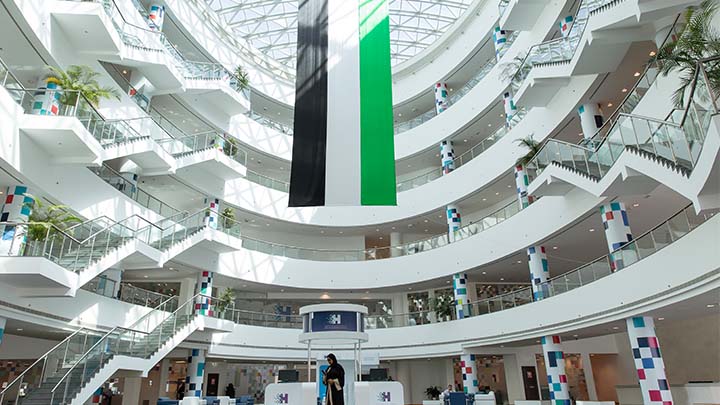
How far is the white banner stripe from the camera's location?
1114cm

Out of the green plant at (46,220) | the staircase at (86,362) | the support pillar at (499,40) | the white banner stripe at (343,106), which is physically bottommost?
the staircase at (86,362)

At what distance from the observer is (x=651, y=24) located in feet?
38.2

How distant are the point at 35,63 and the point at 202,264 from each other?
395 inches

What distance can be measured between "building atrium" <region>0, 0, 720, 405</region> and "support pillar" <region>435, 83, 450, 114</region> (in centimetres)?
45

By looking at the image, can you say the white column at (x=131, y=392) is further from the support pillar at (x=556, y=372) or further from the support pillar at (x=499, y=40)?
the support pillar at (x=499, y=40)

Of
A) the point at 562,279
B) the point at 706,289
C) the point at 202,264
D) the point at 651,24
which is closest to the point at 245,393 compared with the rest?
the point at 202,264

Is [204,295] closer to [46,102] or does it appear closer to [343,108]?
[46,102]

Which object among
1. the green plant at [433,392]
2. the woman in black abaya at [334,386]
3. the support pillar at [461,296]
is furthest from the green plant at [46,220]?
the green plant at [433,392]

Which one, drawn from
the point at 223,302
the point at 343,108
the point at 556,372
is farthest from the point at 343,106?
the point at 223,302

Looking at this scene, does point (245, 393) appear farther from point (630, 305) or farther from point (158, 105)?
point (630, 305)

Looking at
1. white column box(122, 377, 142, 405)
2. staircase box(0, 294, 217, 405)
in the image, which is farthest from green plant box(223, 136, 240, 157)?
white column box(122, 377, 142, 405)

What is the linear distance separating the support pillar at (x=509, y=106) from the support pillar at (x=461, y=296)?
751 centimetres

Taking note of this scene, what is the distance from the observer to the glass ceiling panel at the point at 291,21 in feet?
99.3

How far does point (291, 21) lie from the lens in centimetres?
3231
